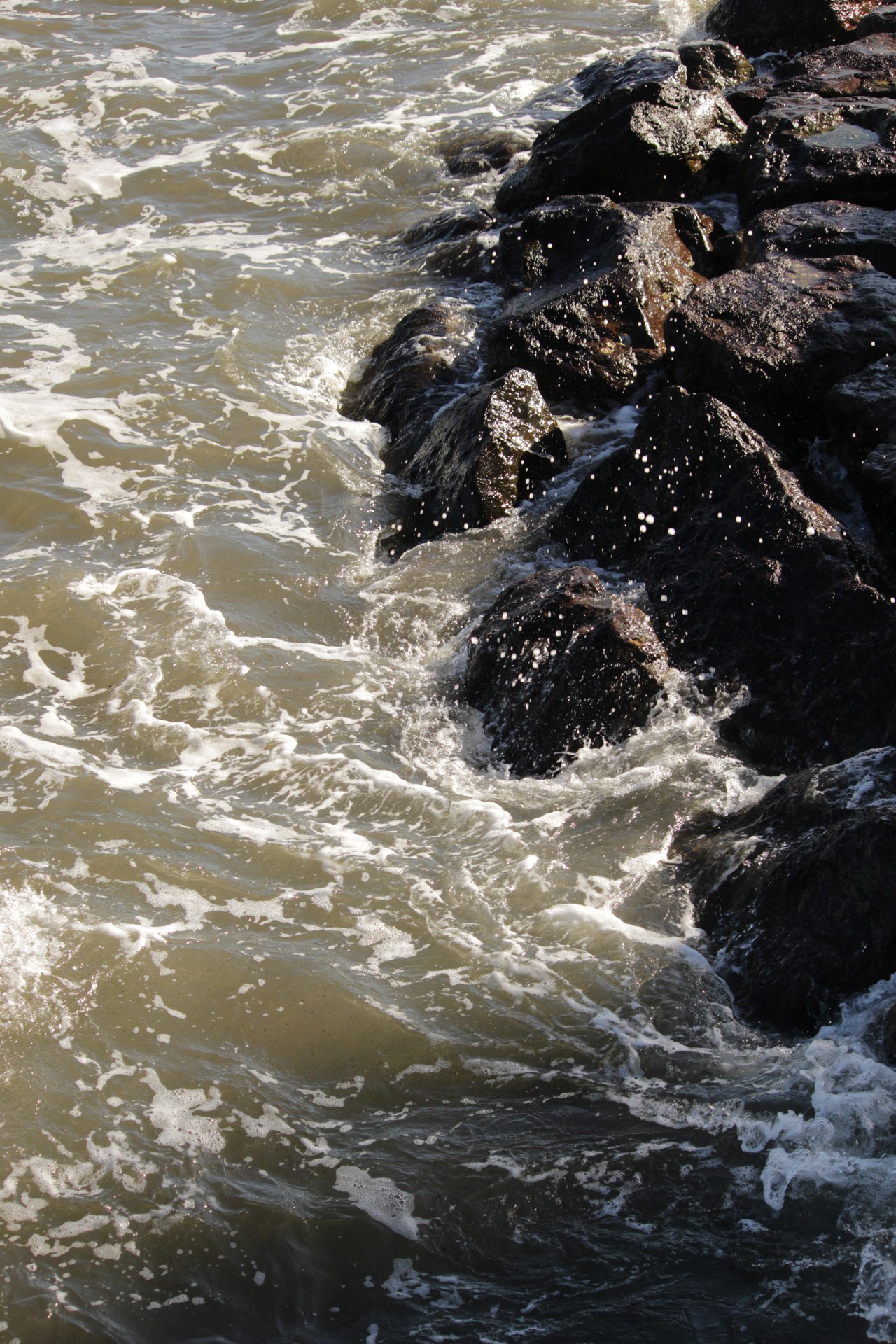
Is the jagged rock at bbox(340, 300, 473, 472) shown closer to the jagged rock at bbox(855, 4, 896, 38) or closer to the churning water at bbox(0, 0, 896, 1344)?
the churning water at bbox(0, 0, 896, 1344)

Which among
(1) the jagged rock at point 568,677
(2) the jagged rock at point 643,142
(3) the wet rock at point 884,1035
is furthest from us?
(2) the jagged rock at point 643,142

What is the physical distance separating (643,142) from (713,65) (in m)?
2.31

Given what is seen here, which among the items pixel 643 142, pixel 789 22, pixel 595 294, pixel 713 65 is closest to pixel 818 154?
pixel 643 142

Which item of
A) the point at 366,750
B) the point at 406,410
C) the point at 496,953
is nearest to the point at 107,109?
the point at 406,410

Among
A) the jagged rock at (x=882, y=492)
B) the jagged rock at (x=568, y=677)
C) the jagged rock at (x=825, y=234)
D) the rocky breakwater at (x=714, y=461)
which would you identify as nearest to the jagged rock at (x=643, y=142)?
the rocky breakwater at (x=714, y=461)

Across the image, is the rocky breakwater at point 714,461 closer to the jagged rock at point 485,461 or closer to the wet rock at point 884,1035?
the jagged rock at point 485,461

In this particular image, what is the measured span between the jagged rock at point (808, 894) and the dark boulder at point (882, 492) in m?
1.60

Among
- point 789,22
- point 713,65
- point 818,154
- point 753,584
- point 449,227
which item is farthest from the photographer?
point 789,22

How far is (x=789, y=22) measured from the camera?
12.4 metres

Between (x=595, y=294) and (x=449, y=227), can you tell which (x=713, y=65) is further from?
(x=595, y=294)

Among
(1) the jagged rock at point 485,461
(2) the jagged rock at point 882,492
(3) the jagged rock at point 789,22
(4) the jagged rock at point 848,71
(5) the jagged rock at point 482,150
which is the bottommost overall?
(1) the jagged rock at point 485,461

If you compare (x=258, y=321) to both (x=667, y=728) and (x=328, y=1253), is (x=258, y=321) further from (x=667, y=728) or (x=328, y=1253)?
(x=328, y=1253)

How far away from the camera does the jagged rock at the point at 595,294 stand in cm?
777

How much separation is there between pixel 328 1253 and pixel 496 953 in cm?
127
